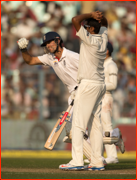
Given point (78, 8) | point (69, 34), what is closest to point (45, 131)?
→ point (69, 34)

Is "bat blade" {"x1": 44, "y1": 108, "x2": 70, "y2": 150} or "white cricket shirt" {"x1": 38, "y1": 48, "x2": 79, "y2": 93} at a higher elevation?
"white cricket shirt" {"x1": 38, "y1": 48, "x2": 79, "y2": 93}

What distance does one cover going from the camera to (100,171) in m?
6.03

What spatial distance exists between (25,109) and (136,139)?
10.2 ft

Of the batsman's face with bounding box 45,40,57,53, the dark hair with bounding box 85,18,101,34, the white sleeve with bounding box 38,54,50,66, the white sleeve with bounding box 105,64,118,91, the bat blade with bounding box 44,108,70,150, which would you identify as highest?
the dark hair with bounding box 85,18,101,34

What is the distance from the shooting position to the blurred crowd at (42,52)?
464 inches

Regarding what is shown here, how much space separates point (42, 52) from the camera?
563 inches

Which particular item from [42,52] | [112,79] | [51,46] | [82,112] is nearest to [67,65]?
[51,46]

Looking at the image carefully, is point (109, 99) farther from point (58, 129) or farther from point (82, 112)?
point (82, 112)

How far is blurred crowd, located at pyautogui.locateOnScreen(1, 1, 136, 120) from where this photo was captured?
11.8 meters

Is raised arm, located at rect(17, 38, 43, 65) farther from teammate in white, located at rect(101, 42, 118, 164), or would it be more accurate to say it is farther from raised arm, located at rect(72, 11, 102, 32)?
teammate in white, located at rect(101, 42, 118, 164)

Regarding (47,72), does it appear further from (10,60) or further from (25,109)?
(10,60)

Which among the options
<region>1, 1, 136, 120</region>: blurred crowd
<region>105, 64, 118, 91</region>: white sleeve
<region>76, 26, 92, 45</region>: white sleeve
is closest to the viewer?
<region>76, 26, 92, 45</region>: white sleeve

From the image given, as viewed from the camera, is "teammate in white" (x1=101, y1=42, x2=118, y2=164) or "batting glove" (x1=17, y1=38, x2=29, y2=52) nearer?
"batting glove" (x1=17, y1=38, x2=29, y2=52)

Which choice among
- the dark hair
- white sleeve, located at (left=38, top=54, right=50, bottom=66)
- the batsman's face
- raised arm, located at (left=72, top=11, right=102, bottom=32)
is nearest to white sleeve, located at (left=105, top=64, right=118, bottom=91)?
white sleeve, located at (left=38, top=54, right=50, bottom=66)
